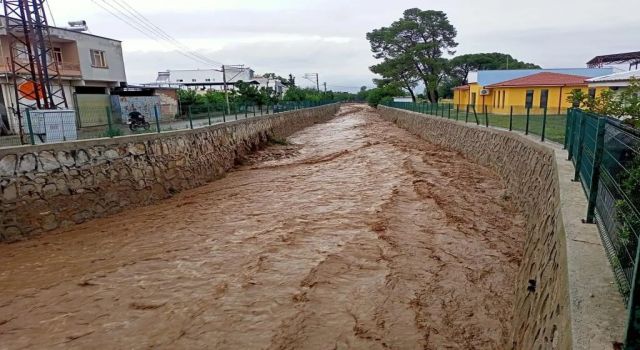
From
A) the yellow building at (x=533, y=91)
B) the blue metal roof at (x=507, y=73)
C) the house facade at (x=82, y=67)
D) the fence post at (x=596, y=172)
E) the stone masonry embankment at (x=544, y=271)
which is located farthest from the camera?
the blue metal roof at (x=507, y=73)

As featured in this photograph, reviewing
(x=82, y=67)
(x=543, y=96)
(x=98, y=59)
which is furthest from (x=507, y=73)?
(x=82, y=67)

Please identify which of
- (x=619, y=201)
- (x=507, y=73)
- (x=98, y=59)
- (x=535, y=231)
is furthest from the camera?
(x=507, y=73)

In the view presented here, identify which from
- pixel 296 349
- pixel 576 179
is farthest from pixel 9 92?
pixel 576 179

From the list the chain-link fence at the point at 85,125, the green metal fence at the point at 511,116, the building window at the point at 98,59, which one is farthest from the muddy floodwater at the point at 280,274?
the building window at the point at 98,59

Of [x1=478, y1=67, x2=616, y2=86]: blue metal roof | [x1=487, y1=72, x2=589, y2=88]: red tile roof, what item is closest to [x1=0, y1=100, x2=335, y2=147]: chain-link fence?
[x1=487, y1=72, x2=589, y2=88]: red tile roof

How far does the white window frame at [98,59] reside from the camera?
1090 inches

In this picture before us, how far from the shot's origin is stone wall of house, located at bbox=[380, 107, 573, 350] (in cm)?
310

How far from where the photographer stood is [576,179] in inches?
228

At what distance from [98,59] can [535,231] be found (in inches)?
1192

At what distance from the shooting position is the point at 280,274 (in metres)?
6.60

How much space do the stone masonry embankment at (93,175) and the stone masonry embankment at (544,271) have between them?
9959 mm

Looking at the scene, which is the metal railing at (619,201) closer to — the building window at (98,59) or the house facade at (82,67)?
the house facade at (82,67)

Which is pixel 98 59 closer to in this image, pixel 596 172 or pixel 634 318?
pixel 596 172

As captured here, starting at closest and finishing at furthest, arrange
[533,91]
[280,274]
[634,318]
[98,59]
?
1. [634,318]
2. [280,274]
3. [98,59]
4. [533,91]
